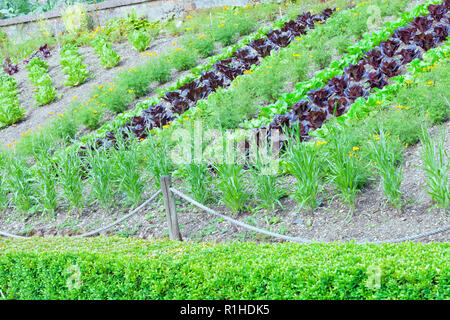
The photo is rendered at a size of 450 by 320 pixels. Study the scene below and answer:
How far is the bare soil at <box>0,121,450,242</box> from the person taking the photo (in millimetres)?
4871

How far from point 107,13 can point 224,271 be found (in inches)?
614

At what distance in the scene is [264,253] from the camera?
392cm

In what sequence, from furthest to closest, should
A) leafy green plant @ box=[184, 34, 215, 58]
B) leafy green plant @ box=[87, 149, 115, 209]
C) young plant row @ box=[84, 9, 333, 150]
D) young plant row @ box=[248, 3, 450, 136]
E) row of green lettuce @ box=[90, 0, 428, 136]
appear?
leafy green plant @ box=[184, 34, 215, 58], young plant row @ box=[84, 9, 333, 150], row of green lettuce @ box=[90, 0, 428, 136], young plant row @ box=[248, 3, 450, 136], leafy green plant @ box=[87, 149, 115, 209]

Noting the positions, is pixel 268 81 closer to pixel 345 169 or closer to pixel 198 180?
pixel 198 180

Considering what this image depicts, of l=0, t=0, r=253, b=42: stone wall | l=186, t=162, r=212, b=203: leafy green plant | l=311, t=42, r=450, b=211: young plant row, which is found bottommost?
l=186, t=162, r=212, b=203: leafy green plant

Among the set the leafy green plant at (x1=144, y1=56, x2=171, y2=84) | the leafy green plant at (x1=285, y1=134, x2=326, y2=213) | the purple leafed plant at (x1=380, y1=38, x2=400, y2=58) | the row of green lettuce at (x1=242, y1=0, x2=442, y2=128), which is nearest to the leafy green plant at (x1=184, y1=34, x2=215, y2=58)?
the leafy green plant at (x1=144, y1=56, x2=171, y2=84)

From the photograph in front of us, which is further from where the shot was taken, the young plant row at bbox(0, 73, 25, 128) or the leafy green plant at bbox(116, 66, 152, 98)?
the young plant row at bbox(0, 73, 25, 128)

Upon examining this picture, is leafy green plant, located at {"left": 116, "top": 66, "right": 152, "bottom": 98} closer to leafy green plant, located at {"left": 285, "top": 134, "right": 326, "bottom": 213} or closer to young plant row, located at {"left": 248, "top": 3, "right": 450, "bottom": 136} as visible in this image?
young plant row, located at {"left": 248, "top": 3, "right": 450, "bottom": 136}

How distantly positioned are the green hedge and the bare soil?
101 centimetres

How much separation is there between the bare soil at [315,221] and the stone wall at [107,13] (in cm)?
1084

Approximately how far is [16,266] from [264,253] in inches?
91.5

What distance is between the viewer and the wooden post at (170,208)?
209 inches

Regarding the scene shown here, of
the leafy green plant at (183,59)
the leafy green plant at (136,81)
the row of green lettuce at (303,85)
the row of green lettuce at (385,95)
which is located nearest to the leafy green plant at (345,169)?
the row of green lettuce at (385,95)

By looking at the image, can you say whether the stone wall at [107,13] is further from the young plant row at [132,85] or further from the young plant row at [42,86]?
the young plant row at [42,86]
